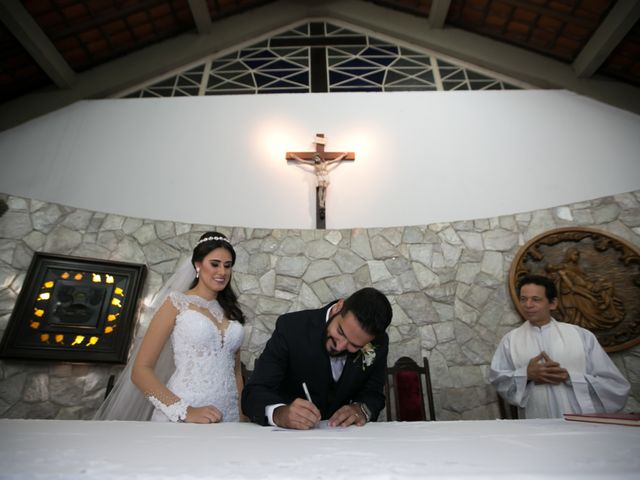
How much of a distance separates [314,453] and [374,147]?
426cm

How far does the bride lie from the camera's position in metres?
2.04

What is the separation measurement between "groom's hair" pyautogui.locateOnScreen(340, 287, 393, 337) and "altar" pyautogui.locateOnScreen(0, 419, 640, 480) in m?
0.67

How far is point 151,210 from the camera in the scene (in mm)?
4266

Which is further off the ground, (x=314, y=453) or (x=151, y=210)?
(x=151, y=210)

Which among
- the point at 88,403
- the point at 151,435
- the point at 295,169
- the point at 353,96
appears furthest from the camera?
the point at 353,96

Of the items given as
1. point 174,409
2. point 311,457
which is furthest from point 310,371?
point 311,457

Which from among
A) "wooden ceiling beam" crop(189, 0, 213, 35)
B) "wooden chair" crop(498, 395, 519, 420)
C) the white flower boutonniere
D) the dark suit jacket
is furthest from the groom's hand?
"wooden ceiling beam" crop(189, 0, 213, 35)

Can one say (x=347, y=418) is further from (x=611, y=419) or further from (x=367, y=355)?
(x=611, y=419)

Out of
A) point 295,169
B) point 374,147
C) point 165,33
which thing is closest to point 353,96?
point 374,147

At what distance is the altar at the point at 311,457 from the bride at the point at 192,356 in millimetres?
1060

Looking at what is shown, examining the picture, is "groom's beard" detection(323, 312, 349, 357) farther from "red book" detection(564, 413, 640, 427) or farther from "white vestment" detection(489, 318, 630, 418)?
"white vestment" detection(489, 318, 630, 418)

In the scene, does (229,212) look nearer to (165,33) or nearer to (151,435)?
(165,33)

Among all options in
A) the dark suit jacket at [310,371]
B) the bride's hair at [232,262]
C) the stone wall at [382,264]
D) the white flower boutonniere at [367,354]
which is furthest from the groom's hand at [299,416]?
the stone wall at [382,264]

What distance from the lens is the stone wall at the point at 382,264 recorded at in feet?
12.0
